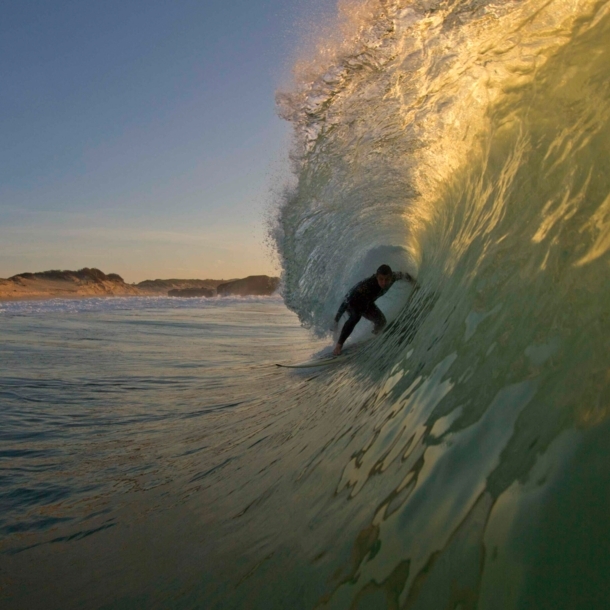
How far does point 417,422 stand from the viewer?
84.4 inches

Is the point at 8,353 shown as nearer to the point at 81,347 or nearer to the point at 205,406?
the point at 81,347

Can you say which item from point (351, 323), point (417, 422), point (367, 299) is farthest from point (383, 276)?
point (417, 422)

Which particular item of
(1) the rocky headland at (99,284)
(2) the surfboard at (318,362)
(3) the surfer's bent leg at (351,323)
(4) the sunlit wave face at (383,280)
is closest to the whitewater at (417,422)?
(2) the surfboard at (318,362)

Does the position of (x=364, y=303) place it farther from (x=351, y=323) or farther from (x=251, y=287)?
(x=251, y=287)

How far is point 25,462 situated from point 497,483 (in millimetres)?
3273

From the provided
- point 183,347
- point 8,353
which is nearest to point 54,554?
point 8,353

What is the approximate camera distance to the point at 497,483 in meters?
1.32

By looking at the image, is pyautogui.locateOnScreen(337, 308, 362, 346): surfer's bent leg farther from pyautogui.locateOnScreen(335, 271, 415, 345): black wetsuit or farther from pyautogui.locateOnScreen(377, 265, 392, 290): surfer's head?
pyautogui.locateOnScreen(377, 265, 392, 290): surfer's head

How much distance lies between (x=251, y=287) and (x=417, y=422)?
63779 millimetres

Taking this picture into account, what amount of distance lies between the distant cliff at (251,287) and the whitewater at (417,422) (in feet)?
188

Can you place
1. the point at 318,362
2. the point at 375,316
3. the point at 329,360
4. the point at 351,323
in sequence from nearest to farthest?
the point at 329,360, the point at 318,362, the point at 351,323, the point at 375,316

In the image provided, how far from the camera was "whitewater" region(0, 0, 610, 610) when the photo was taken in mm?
1258

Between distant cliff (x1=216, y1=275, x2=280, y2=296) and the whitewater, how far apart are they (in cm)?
5724

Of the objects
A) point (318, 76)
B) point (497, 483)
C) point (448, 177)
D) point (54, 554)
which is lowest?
point (54, 554)
